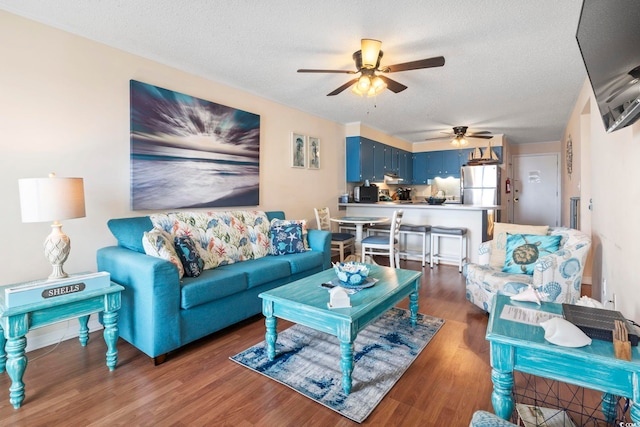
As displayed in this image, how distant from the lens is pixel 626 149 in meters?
1.95

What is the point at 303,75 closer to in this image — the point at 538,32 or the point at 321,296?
the point at 538,32

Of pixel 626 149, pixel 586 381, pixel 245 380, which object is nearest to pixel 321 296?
pixel 245 380

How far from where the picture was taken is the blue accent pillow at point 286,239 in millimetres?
3619

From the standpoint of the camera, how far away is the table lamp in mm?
1934

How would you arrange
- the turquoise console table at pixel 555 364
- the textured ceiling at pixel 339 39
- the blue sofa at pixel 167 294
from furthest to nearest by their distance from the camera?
the textured ceiling at pixel 339 39
the blue sofa at pixel 167 294
the turquoise console table at pixel 555 364

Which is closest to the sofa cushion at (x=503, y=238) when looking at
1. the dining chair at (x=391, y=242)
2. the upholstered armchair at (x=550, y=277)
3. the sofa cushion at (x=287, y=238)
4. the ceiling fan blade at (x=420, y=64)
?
the upholstered armchair at (x=550, y=277)

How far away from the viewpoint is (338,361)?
220 cm

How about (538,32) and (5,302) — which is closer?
(5,302)

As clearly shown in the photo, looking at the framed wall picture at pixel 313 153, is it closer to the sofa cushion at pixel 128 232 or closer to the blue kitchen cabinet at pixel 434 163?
the sofa cushion at pixel 128 232

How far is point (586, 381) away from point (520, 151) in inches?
339

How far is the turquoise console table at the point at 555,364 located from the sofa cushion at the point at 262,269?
1.99 m

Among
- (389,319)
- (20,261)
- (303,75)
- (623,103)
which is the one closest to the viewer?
(623,103)

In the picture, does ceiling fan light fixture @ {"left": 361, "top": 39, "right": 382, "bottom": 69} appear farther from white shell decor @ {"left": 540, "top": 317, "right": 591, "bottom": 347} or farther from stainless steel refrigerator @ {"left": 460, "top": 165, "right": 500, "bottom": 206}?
stainless steel refrigerator @ {"left": 460, "top": 165, "right": 500, "bottom": 206}

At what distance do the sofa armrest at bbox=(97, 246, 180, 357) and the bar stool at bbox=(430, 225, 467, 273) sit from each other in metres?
3.88
